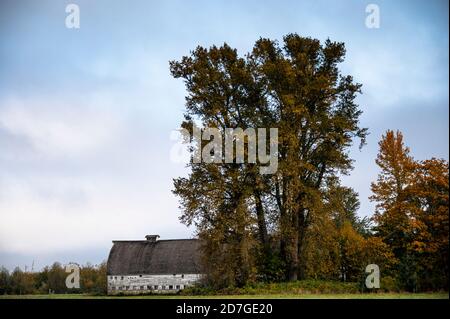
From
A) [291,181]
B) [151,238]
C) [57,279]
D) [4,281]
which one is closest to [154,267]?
[151,238]

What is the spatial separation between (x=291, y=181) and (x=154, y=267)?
77.2 ft

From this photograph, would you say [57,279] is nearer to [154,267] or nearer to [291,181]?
[154,267]

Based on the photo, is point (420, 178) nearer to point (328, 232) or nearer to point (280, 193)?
point (328, 232)

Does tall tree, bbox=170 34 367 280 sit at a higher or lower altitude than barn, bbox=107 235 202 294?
higher

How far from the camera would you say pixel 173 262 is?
49.9m

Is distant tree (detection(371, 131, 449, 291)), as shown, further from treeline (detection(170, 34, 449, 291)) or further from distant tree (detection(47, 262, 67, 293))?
distant tree (detection(47, 262, 67, 293))

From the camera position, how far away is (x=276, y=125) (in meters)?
31.2

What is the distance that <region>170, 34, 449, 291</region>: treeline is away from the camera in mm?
30625

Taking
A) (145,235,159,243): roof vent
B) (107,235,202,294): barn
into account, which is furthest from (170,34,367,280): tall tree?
(145,235,159,243): roof vent

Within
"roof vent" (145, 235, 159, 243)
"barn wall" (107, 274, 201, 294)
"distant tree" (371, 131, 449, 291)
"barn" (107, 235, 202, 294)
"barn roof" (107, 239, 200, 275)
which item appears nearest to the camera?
"distant tree" (371, 131, 449, 291)

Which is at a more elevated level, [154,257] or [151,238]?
[151,238]

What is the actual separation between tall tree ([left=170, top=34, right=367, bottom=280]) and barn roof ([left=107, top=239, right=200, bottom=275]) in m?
18.3

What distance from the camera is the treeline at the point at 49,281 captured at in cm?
4269
